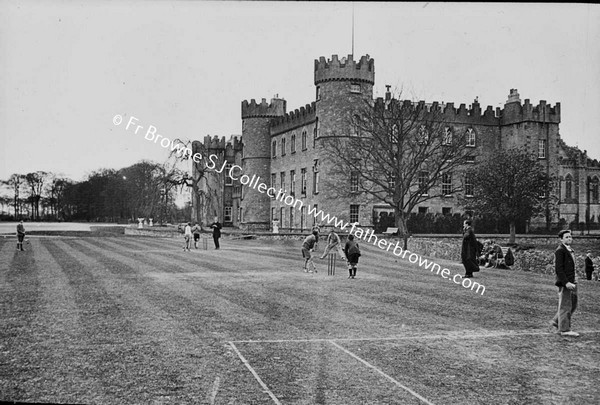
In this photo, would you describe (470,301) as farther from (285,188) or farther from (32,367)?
(285,188)

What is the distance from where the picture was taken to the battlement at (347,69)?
50656 millimetres

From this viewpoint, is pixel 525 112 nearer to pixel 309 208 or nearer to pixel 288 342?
pixel 309 208

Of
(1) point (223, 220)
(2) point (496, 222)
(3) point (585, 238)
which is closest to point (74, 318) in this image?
(3) point (585, 238)

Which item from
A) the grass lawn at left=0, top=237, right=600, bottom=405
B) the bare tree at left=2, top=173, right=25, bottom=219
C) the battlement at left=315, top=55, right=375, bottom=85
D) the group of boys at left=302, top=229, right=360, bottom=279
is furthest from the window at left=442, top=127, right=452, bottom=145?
the bare tree at left=2, top=173, right=25, bottom=219

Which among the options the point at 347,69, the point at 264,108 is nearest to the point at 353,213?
the point at 347,69

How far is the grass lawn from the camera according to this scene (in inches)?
332

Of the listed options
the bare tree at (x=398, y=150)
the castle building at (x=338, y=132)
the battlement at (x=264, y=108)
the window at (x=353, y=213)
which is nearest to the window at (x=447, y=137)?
the bare tree at (x=398, y=150)

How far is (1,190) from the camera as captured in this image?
631 inches

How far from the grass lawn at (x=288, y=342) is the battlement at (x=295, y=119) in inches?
1467

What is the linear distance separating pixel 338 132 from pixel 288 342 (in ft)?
135

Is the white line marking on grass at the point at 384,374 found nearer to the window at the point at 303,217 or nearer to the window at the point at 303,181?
the window at the point at 303,217

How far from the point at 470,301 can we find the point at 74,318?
8957 mm

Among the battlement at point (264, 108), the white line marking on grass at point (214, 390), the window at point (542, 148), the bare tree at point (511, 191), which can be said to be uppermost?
the battlement at point (264, 108)

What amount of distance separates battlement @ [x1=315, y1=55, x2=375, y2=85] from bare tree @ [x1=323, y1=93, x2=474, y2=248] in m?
2.70
